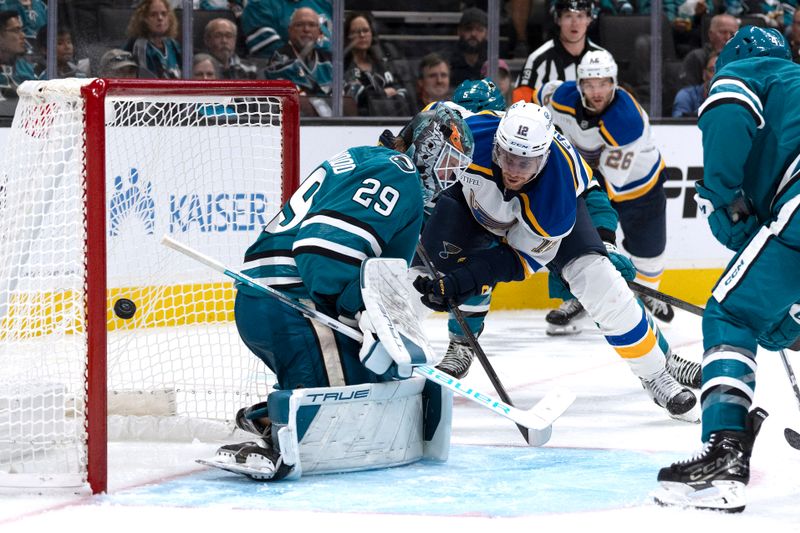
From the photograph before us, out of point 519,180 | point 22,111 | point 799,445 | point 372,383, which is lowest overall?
point 799,445

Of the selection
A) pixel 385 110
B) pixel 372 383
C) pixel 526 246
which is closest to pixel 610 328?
pixel 526 246

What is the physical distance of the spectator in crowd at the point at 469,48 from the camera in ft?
21.1

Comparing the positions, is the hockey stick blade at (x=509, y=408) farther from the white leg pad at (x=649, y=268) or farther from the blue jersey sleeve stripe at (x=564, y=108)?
the white leg pad at (x=649, y=268)

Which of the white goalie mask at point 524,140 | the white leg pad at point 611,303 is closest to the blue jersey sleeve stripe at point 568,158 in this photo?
the white goalie mask at point 524,140

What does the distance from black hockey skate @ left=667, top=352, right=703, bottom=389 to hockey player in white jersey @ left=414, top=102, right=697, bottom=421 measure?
341 millimetres

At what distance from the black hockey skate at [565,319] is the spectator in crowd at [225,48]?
63.9 inches

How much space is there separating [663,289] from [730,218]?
374cm

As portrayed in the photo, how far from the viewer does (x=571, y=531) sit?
2580mm

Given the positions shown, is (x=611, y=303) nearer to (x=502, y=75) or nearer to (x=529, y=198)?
(x=529, y=198)

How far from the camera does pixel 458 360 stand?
180 inches

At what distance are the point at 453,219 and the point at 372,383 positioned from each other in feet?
3.77

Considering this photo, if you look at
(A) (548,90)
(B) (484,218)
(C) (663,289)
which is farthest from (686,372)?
(C) (663,289)

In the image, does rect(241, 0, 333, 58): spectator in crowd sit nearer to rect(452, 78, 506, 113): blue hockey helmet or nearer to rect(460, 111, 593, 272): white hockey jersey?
rect(452, 78, 506, 113): blue hockey helmet

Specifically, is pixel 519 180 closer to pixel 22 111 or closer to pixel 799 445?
pixel 799 445
